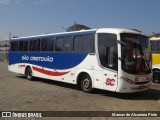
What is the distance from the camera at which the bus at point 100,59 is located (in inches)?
504

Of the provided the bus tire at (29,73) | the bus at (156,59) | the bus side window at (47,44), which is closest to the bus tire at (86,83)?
the bus side window at (47,44)

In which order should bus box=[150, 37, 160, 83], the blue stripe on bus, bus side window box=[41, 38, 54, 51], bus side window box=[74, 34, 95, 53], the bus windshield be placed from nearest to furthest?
the bus windshield
bus side window box=[74, 34, 95, 53]
the blue stripe on bus
bus side window box=[41, 38, 54, 51]
bus box=[150, 37, 160, 83]

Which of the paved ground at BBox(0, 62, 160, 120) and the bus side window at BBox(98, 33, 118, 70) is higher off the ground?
the bus side window at BBox(98, 33, 118, 70)

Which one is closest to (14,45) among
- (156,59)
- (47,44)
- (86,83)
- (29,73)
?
(29,73)

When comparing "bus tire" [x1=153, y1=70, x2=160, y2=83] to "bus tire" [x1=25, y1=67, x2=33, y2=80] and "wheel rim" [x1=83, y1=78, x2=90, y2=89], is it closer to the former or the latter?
"wheel rim" [x1=83, y1=78, x2=90, y2=89]

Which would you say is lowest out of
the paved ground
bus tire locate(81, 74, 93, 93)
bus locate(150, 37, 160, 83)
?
the paved ground

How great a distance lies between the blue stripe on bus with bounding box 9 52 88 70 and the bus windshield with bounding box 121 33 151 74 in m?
2.49

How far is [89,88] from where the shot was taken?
14484 millimetres

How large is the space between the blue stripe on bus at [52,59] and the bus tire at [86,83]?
0.84m

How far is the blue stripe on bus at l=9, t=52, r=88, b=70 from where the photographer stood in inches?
613

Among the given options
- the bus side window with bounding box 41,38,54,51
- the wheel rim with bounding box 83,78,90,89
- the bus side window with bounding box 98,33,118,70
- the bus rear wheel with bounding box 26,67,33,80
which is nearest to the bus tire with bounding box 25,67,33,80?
the bus rear wheel with bounding box 26,67,33,80

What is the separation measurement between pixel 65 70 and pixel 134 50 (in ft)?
14.9

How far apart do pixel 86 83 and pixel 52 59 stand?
141 inches

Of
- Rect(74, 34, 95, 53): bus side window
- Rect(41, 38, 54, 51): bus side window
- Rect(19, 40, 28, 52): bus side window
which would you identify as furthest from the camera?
Rect(19, 40, 28, 52): bus side window
